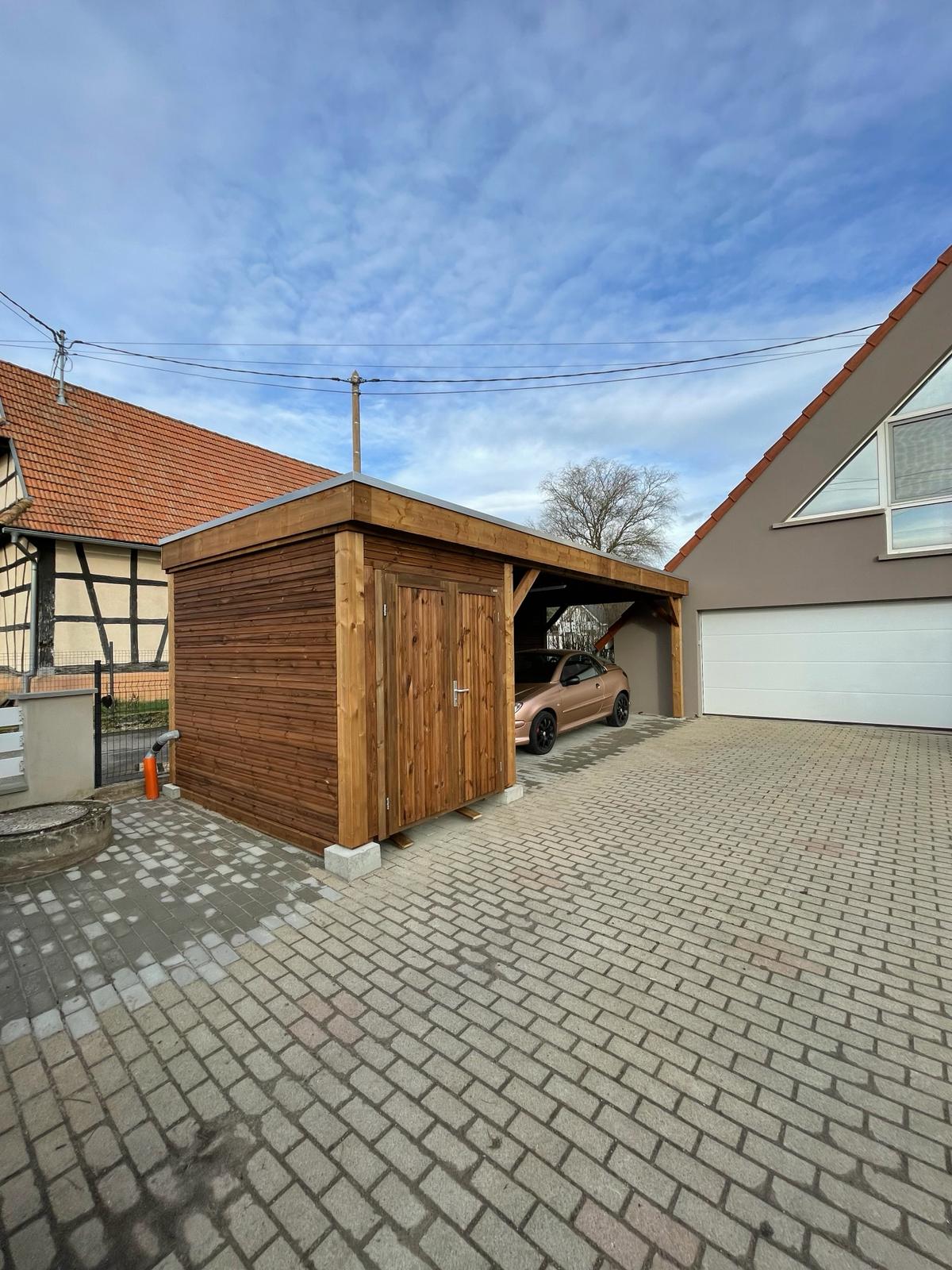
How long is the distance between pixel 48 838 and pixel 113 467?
11.2 m

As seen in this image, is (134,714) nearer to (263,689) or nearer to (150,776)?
(150,776)

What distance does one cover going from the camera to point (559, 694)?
7656mm

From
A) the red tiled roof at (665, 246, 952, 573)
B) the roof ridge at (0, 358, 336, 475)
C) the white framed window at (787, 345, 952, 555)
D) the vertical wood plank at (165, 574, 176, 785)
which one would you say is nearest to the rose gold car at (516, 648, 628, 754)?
the red tiled roof at (665, 246, 952, 573)

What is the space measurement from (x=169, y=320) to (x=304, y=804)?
41.8 feet

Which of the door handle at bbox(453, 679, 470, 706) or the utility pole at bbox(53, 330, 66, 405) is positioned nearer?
the door handle at bbox(453, 679, 470, 706)

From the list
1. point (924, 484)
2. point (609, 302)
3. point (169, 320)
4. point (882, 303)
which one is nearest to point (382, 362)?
point (169, 320)

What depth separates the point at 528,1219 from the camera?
4.85 feet

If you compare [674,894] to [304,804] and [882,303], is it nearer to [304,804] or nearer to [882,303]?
[304,804]

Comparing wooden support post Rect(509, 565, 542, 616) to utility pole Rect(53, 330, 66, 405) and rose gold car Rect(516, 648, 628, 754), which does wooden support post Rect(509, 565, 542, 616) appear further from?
utility pole Rect(53, 330, 66, 405)

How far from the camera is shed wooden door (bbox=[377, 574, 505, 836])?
3.94 metres

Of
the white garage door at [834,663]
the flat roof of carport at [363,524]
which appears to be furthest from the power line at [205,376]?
the white garage door at [834,663]

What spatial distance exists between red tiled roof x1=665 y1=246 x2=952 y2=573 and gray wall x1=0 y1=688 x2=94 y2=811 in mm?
9535

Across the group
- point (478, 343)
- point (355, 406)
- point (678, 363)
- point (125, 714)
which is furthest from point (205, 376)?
point (678, 363)

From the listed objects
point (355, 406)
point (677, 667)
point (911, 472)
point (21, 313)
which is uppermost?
point (21, 313)
